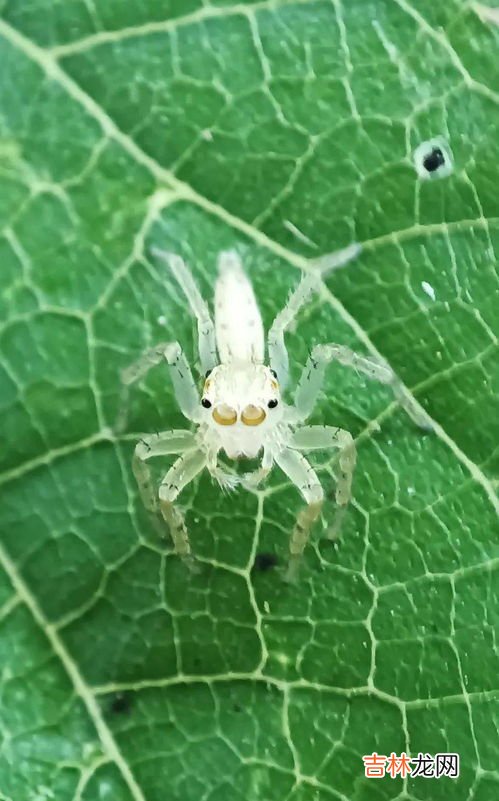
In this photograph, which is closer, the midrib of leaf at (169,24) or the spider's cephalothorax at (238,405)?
the midrib of leaf at (169,24)

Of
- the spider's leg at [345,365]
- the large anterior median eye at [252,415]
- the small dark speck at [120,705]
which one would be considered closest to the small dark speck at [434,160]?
the spider's leg at [345,365]

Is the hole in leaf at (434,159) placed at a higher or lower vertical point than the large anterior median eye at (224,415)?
higher

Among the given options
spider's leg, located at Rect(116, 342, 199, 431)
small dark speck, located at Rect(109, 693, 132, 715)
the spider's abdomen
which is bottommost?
small dark speck, located at Rect(109, 693, 132, 715)

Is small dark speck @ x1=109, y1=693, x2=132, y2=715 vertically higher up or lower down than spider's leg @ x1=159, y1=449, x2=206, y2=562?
lower down

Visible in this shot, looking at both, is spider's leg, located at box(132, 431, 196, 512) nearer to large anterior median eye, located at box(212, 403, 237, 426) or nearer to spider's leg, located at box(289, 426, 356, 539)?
large anterior median eye, located at box(212, 403, 237, 426)

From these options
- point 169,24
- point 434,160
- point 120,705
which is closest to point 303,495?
point 120,705

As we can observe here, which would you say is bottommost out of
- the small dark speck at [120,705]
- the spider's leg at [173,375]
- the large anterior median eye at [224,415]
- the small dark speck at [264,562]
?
the small dark speck at [120,705]

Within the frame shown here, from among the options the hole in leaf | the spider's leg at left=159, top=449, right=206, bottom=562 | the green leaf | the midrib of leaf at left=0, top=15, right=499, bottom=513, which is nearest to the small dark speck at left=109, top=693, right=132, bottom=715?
the green leaf

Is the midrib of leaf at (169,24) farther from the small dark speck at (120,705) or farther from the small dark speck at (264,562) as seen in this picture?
the small dark speck at (120,705)

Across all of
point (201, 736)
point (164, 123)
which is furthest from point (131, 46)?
point (201, 736)
